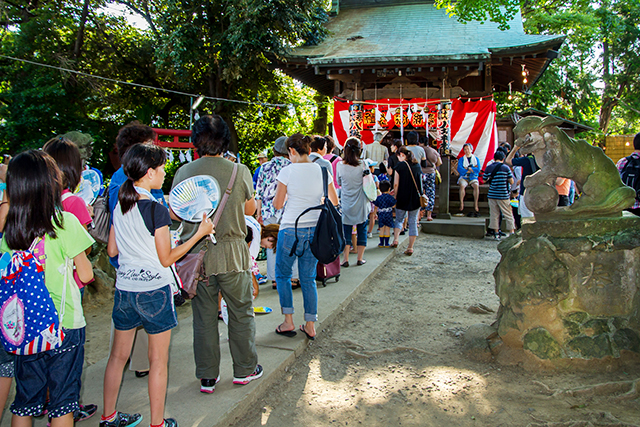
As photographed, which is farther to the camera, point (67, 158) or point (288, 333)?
point (288, 333)

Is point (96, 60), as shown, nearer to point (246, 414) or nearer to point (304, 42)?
point (304, 42)

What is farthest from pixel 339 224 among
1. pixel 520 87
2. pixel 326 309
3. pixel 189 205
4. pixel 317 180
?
pixel 520 87

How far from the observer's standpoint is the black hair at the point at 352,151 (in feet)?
18.9

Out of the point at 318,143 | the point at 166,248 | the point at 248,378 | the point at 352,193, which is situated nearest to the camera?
the point at 166,248

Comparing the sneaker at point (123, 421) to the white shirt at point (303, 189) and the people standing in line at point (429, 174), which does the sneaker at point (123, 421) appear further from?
the people standing in line at point (429, 174)

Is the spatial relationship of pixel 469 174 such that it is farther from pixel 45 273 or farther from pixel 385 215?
pixel 45 273

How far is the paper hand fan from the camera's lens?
2572mm

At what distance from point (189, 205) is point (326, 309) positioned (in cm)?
237

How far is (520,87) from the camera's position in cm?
1397

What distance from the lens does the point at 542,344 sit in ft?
11.0

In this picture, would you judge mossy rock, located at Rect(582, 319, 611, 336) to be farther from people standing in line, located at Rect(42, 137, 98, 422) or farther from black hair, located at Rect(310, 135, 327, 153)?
people standing in line, located at Rect(42, 137, 98, 422)

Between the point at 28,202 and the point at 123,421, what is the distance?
4.22 ft

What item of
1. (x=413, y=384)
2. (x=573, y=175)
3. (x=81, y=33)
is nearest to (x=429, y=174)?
(x=573, y=175)

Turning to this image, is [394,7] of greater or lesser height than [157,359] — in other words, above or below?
above
